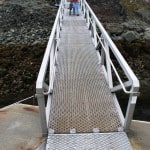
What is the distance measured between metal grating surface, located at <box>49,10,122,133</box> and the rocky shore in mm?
2874

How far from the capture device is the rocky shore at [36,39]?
429 inches

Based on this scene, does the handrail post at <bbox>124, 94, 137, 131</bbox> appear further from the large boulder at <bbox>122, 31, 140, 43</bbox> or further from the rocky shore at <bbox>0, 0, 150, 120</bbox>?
the large boulder at <bbox>122, 31, 140, 43</bbox>

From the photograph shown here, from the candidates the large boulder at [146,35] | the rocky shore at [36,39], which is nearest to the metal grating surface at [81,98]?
the rocky shore at [36,39]

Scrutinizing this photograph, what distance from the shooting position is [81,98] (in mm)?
5973

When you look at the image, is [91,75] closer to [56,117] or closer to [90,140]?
[56,117]

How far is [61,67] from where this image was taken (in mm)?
7508

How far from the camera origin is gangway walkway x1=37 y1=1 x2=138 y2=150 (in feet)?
15.4

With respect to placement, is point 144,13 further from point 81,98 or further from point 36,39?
point 81,98

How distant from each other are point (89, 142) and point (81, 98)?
137cm

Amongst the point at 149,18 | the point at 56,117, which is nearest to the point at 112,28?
the point at 149,18

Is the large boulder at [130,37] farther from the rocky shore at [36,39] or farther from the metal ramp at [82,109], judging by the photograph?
the metal ramp at [82,109]

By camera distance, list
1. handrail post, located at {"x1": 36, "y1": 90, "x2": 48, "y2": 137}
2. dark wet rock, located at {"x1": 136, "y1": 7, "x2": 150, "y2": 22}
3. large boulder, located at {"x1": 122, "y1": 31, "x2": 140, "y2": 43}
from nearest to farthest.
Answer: handrail post, located at {"x1": 36, "y1": 90, "x2": 48, "y2": 137} → large boulder, located at {"x1": 122, "y1": 31, "x2": 140, "y2": 43} → dark wet rock, located at {"x1": 136, "y1": 7, "x2": 150, "y2": 22}

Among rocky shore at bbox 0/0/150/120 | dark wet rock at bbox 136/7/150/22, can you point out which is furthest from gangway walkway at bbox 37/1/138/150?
dark wet rock at bbox 136/7/150/22

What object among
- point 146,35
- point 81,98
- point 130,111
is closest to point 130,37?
point 146,35
